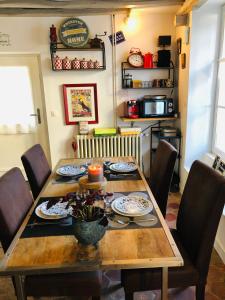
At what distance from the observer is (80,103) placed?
11.5 feet

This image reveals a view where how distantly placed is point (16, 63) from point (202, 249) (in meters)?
3.36

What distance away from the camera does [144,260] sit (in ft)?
3.34

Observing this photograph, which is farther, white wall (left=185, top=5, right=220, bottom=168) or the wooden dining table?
white wall (left=185, top=5, right=220, bottom=168)

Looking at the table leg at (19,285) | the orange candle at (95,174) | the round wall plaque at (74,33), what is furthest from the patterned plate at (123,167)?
the round wall plaque at (74,33)

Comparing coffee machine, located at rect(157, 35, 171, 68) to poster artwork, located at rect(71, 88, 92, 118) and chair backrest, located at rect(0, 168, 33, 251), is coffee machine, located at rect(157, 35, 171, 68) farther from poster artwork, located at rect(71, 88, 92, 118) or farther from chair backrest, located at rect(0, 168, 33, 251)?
chair backrest, located at rect(0, 168, 33, 251)

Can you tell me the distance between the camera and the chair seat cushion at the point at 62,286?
1258 millimetres

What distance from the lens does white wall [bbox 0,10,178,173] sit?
3234mm

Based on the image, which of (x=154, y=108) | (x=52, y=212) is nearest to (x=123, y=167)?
(x=52, y=212)

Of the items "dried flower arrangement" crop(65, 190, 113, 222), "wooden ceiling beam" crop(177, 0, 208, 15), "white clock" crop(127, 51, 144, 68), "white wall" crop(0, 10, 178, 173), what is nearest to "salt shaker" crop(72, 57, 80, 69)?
"white wall" crop(0, 10, 178, 173)

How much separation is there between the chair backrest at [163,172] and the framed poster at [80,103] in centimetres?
171

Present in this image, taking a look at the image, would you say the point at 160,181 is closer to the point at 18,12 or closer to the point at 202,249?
the point at 202,249

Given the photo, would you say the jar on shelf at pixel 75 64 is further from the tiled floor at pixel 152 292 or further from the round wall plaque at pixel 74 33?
the tiled floor at pixel 152 292

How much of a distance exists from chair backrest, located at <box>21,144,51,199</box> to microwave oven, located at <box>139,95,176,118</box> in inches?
66.0

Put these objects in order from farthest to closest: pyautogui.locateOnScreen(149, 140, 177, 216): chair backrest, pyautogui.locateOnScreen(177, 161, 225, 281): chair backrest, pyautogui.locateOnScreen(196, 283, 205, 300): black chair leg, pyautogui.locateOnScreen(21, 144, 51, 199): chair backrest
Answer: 1. pyautogui.locateOnScreen(21, 144, 51, 199): chair backrest
2. pyautogui.locateOnScreen(149, 140, 177, 216): chair backrest
3. pyautogui.locateOnScreen(196, 283, 205, 300): black chair leg
4. pyautogui.locateOnScreen(177, 161, 225, 281): chair backrest
